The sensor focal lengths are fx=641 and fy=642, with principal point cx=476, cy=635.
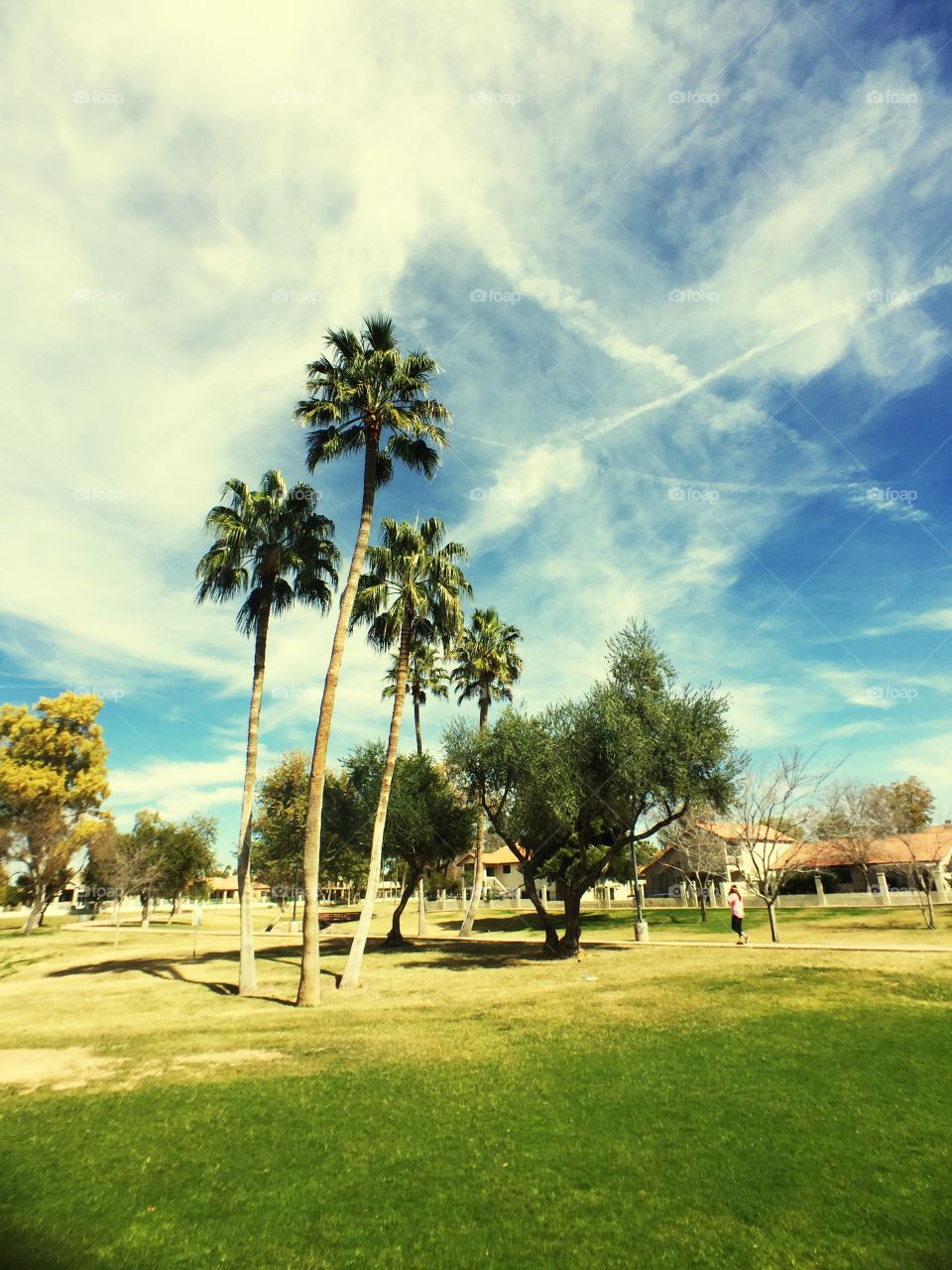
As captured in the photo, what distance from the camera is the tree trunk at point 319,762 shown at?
17922 millimetres

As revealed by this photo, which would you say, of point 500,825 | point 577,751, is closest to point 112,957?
point 500,825

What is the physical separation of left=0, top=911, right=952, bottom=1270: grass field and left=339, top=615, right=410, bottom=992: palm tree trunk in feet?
10.8

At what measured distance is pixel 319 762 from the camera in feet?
60.7

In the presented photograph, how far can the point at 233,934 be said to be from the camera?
45.7m

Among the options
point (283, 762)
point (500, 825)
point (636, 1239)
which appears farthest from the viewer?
point (283, 762)

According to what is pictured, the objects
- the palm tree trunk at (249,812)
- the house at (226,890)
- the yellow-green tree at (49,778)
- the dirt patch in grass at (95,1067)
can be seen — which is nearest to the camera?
the dirt patch in grass at (95,1067)

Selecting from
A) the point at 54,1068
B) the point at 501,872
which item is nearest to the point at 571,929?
the point at 54,1068

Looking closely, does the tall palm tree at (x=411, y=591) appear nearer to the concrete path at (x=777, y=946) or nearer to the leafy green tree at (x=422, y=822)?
the leafy green tree at (x=422, y=822)

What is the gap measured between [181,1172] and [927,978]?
18.4 meters

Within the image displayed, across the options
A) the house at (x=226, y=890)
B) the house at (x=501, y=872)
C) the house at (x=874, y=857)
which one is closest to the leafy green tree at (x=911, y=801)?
the house at (x=874, y=857)

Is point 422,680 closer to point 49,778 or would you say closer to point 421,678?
point 421,678

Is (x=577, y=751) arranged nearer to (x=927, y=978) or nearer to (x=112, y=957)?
(x=927, y=978)

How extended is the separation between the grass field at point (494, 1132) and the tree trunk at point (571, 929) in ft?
30.6

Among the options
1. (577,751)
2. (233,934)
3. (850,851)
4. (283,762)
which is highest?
(283,762)
